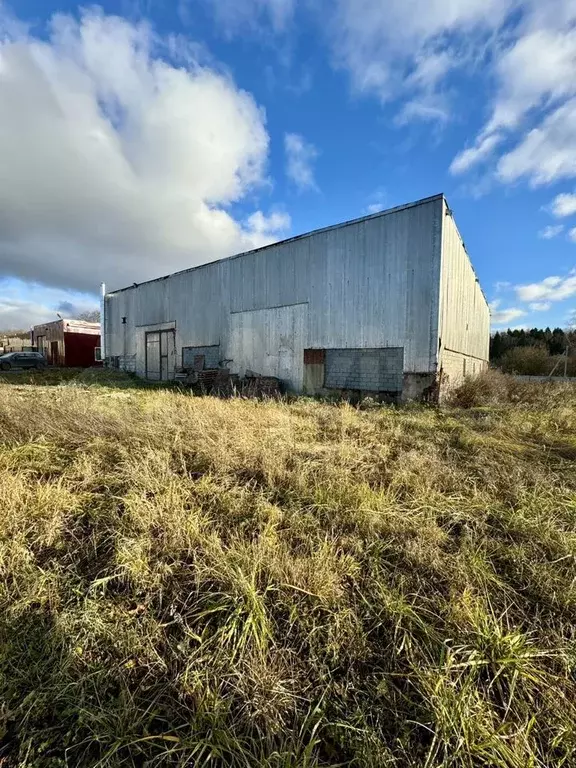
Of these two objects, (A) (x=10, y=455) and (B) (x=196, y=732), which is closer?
(B) (x=196, y=732)

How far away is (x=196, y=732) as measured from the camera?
4.96ft

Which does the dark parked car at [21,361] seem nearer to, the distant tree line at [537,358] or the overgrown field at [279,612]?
the overgrown field at [279,612]

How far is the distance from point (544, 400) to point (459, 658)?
8.99 meters

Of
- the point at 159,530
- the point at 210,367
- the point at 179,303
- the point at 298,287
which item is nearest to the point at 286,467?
the point at 159,530

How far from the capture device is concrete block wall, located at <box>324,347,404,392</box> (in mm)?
10156

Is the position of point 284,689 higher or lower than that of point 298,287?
lower

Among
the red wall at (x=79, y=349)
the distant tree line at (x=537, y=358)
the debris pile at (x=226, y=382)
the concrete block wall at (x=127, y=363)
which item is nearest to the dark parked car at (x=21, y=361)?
the red wall at (x=79, y=349)

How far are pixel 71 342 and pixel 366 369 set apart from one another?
79.1 ft

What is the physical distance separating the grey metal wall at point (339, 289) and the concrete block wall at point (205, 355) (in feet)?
0.90

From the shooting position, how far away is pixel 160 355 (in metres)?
17.6

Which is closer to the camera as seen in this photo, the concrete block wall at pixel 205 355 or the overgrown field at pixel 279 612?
the overgrown field at pixel 279 612

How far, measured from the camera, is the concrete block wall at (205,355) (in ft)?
49.2

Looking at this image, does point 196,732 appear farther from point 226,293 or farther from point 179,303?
point 179,303

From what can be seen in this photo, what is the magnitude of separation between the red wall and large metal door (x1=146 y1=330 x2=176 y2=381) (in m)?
11.3
